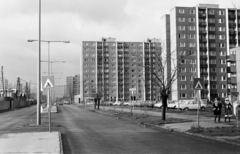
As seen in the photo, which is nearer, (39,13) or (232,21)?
(39,13)

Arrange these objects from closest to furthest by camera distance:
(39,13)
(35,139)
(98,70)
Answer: (35,139)
(39,13)
(98,70)

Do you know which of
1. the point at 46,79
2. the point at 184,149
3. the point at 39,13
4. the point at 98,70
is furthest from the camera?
the point at 98,70

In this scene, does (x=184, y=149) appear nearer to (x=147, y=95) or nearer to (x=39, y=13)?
(x=39, y=13)

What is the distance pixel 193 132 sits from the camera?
16875mm

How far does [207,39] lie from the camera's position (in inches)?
3873

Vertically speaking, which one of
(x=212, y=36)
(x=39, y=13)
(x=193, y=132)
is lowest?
(x=193, y=132)

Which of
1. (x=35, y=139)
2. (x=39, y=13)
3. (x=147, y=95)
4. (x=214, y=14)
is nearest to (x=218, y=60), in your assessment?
(x=214, y=14)

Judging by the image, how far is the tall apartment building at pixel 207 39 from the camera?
96438 millimetres

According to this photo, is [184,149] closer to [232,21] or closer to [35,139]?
[35,139]

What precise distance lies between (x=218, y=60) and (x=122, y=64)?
5457cm

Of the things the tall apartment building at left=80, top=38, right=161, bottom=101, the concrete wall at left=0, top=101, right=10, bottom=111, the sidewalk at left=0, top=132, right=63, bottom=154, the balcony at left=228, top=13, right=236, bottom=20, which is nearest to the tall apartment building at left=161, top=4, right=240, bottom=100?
the balcony at left=228, top=13, right=236, bottom=20

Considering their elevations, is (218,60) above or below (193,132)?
above

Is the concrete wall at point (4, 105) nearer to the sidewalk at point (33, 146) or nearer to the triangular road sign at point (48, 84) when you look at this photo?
the triangular road sign at point (48, 84)

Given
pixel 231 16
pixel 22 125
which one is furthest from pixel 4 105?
pixel 231 16
